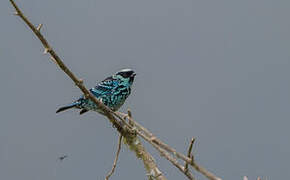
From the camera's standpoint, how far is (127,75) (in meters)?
2.50

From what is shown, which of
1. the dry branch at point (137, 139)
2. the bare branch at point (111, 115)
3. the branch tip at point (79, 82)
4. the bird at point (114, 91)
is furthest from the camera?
the bird at point (114, 91)

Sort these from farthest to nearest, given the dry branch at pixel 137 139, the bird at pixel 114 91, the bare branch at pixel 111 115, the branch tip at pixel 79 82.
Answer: the bird at pixel 114 91
the branch tip at pixel 79 82
the bare branch at pixel 111 115
the dry branch at pixel 137 139

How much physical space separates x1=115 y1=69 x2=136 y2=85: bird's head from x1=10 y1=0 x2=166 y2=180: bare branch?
813 mm

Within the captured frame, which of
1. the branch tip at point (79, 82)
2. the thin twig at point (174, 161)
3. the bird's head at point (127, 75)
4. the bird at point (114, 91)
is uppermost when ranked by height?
the bird's head at point (127, 75)

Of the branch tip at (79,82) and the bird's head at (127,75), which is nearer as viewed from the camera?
the branch tip at (79,82)

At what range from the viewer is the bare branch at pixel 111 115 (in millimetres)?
1119

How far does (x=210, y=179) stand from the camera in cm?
92

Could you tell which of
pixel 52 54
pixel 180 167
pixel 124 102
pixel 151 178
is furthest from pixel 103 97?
pixel 180 167

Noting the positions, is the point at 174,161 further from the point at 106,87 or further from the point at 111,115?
the point at 106,87

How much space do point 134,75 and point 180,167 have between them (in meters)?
1.49

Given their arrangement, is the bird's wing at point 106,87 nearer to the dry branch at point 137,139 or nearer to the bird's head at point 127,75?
the bird's head at point 127,75

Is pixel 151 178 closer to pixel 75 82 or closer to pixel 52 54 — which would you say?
pixel 75 82

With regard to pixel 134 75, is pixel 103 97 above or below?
below

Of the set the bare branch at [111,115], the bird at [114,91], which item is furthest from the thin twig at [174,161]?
the bird at [114,91]
